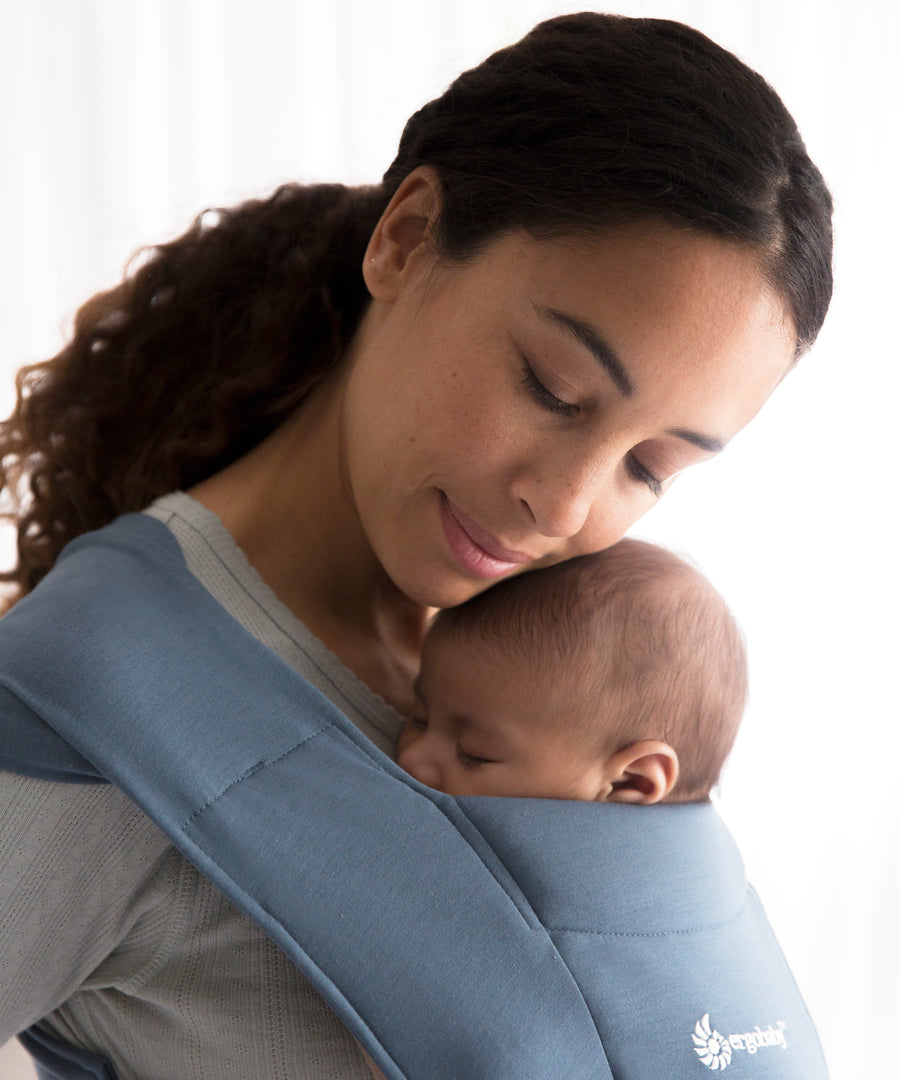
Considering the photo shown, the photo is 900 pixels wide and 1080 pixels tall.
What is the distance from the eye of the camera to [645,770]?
1.31 m

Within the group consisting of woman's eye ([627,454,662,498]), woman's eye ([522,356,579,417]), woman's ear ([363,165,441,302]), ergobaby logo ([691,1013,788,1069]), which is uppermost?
woman's ear ([363,165,441,302])

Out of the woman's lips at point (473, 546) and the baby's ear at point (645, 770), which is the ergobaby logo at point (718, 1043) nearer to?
the baby's ear at point (645, 770)

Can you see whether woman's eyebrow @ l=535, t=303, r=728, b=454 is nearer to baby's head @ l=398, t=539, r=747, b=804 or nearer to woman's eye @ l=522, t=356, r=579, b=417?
woman's eye @ l=522, t=356, r=579, b=417

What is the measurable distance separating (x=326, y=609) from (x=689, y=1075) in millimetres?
641

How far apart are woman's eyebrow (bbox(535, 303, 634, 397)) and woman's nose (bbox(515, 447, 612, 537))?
86mm

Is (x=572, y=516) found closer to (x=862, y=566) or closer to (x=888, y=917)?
(x=862, y=566)

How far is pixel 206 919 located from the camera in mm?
1044

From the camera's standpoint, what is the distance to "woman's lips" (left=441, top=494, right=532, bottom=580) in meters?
1.19

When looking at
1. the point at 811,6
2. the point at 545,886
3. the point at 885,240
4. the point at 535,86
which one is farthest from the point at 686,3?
the point at 545,886

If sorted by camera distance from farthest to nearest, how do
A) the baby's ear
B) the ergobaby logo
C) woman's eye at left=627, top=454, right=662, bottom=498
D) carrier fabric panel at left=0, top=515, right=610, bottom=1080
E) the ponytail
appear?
the ponytail → the baby's ear → woman's eye at left=627, top=454, right=662, bottom=498 → the ergobaby logo → carrier fabric panel at left=0, top=515, right=610, bottom=1080

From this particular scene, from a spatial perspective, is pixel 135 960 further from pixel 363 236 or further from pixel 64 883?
pixel 363 236

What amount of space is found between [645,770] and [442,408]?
0.50 m

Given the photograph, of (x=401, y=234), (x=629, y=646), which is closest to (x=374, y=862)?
(x=629, y=646)

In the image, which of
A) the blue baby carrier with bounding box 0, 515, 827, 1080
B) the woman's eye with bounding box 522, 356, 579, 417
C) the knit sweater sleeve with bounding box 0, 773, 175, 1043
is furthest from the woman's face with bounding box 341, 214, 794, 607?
the knit sweater sleeve with bounding box 0, 773, 175, 1043
